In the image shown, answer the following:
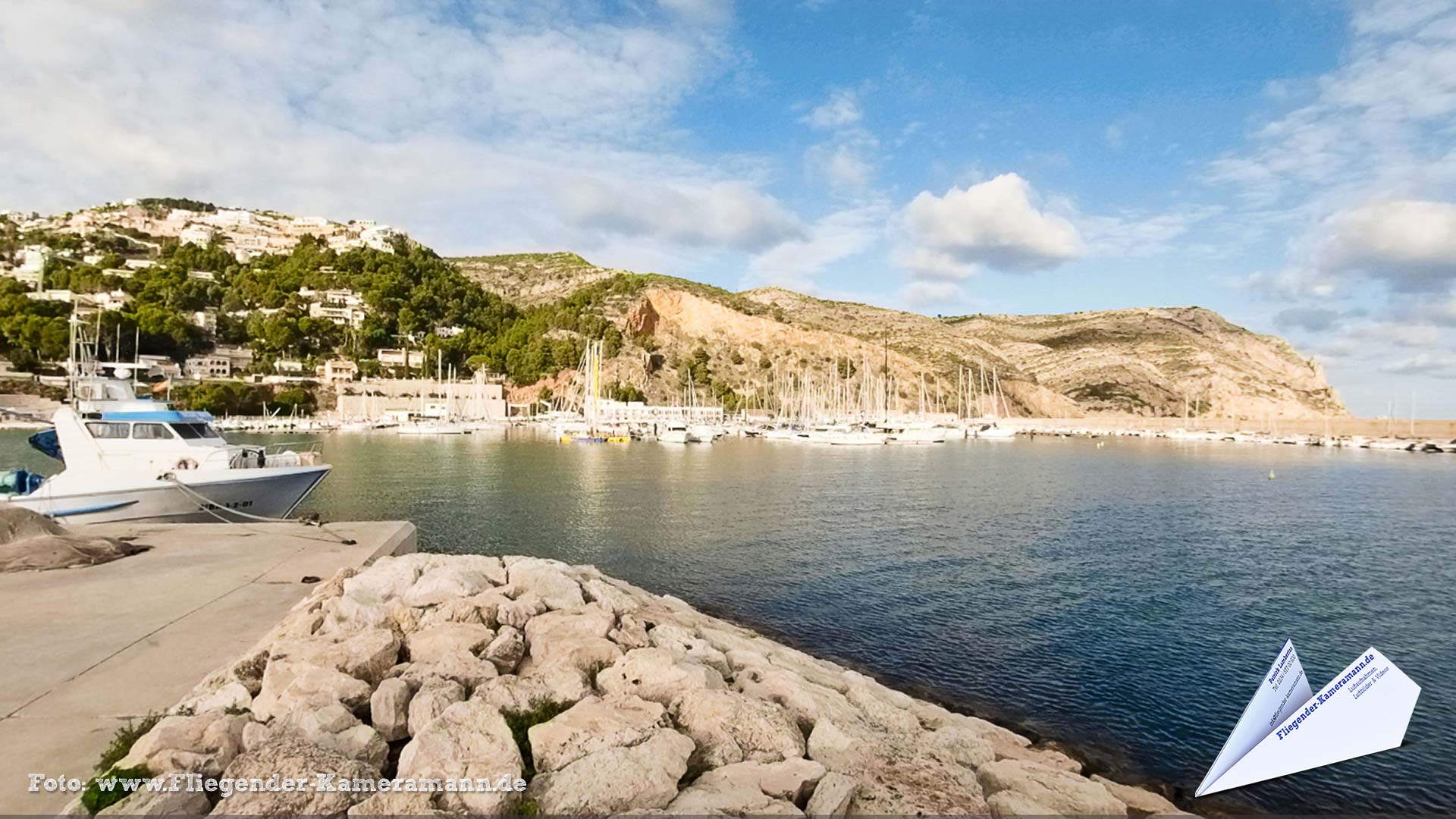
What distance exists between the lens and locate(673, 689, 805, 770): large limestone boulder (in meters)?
6.05

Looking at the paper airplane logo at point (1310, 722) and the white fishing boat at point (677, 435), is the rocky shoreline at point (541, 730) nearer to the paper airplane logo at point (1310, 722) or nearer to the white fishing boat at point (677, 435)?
the paper airplane logo at point (1310, 722)

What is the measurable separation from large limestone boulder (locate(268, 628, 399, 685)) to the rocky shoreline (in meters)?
0.02

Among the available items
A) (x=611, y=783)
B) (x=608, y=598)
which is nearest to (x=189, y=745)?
(x=611, y=783)

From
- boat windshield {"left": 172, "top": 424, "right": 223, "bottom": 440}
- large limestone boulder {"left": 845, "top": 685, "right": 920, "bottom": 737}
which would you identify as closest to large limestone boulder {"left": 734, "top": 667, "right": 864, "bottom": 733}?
large limestone boulder {"left": 845, "top": 685, "right": 920, "bottom": 737}

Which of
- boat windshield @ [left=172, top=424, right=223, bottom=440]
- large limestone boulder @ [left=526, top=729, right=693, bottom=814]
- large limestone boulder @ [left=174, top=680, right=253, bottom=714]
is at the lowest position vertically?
large limestone boulder @ [left=526, top=729, right=693, bottom=814]

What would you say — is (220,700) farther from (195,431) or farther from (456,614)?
(195,431)

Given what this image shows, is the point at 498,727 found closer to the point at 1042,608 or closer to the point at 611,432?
the point at 1042,608

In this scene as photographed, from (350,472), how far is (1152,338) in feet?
603

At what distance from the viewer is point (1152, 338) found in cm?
17862

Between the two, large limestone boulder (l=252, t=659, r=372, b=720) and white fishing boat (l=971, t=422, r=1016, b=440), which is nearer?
large limestone boulder (l=252, t=659, r=372, b=720)

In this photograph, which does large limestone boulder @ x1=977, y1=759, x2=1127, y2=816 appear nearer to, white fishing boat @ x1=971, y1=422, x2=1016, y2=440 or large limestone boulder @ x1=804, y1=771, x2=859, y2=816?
large limestone boulder @ x1=804, y1=771, x2=859, y2=816

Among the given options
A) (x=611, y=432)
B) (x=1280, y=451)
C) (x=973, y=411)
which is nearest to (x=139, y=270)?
(x=611, y=432)

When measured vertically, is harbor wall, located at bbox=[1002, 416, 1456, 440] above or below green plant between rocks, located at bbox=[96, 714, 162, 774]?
above

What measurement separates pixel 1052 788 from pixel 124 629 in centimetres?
975
